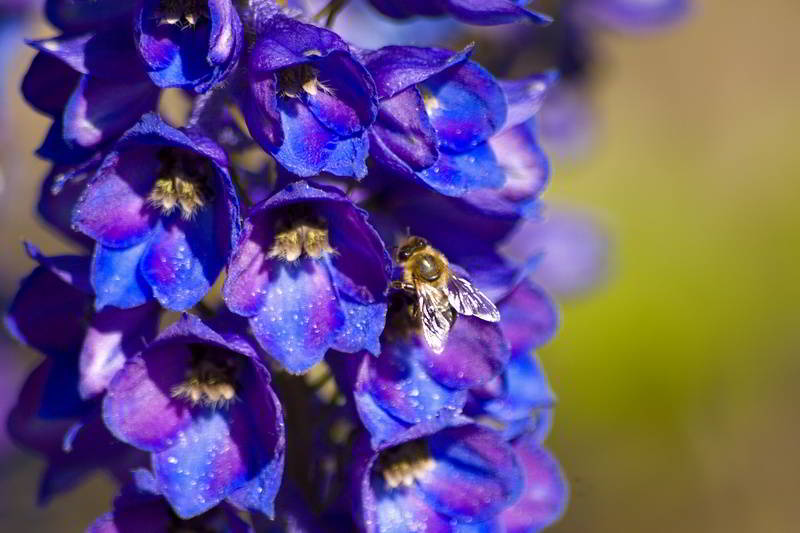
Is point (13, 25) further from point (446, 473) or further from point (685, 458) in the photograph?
point (685, 458)

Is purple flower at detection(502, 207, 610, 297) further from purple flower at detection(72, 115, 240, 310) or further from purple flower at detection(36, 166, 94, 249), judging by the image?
purple flower at detection(72, 115, 240, 310)

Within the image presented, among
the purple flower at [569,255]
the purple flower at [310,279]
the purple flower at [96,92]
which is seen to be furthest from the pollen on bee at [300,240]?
the purple flower at [569,255]

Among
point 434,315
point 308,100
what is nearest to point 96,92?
point 308,100

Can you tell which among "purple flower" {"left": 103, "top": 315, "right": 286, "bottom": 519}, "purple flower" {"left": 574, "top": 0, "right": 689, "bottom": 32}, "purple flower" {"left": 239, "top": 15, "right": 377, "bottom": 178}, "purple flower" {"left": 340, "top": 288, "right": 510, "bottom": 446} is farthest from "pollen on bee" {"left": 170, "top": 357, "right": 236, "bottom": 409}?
"purple flower" {"left": 574, "top": 0, "right": 689, "bottom": 32}

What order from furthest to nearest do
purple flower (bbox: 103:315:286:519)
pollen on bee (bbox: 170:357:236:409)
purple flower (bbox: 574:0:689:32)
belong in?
purple flower (bbox: 574:0:689:32), pollen on bee (bbox: 170:357:236:409), purple flower (bbox: 103:315:286:519)

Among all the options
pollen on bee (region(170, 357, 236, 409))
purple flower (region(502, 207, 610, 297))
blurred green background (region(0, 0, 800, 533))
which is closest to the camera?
pollen on bee (region(170, 357, 236, 409))

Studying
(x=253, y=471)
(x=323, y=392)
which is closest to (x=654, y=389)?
(x=323, y=392)

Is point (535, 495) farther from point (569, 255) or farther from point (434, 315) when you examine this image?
point (569, 255)

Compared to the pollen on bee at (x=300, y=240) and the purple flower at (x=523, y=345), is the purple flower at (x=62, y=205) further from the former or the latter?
the purple flower at (x=523, y=345)
